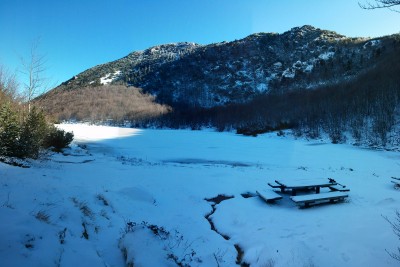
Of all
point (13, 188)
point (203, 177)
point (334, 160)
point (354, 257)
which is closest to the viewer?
point (354, 257)

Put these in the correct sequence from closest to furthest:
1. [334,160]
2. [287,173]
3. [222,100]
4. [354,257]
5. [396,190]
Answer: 1. [354,257]
2. [396,190]
3. [287,173]
4. [334,160]
5. [222,100]

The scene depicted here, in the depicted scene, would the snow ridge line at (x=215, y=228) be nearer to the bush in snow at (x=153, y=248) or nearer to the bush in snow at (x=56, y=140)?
the bush in snow at (x=153, y=248)

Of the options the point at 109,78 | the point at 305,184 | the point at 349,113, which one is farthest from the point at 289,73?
the point at 305,184

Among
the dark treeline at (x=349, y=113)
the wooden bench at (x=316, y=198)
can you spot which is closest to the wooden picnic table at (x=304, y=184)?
the wooden bench at (x=316, y=198)

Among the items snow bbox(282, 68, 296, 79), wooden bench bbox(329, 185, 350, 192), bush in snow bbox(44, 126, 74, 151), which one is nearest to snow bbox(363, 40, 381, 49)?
snow bbox(282, 68, 296, 79)

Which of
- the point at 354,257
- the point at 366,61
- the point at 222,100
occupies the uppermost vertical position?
the point at 366,61

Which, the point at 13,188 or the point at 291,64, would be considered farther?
the point at 291,64

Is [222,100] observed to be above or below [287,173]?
above

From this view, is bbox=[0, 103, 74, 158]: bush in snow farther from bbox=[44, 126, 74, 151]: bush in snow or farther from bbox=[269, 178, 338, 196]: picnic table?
Answer: bbox=[269, 178, 338, 196]: picnic table

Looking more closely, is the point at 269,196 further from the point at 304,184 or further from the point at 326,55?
the point at 326,55

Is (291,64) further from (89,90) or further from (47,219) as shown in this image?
(47,219)

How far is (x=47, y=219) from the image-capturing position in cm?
450

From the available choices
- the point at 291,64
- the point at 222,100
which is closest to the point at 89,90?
the point at 222,100

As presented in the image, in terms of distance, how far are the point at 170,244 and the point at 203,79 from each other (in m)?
119
